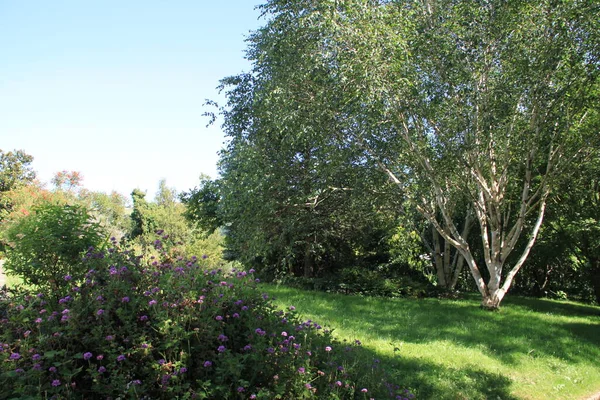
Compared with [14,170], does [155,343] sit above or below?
below

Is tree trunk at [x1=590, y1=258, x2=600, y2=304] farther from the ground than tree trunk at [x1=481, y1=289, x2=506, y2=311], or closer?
farther from the ground

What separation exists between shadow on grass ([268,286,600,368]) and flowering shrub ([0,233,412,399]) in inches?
131

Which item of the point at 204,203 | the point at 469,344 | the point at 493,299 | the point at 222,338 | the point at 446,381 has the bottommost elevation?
the point at 446,381

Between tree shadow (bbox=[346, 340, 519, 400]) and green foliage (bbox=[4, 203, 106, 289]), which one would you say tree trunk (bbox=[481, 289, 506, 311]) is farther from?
green foliage (bbox=[4, 203, 106, 289])

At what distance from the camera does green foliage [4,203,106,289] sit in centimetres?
396

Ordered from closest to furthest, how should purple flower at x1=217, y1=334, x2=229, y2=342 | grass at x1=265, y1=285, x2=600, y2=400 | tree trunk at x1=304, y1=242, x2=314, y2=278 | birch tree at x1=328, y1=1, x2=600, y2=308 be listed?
1. purple flower at x1=217, y1=334, x2=229, y2=342
2. grass at x1=265, y1=285, x2=600, y2=400
3. birch tree at x1=328, y1=1, x2=600, y2=308
4. tree trunk at x1=304, y1=242, x2=314, y2=278

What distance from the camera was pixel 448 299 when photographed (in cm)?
1170

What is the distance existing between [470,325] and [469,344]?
1258 millimetres

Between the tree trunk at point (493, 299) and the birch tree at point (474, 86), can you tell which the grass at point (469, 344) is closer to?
the tree trunk at point (493, 299)

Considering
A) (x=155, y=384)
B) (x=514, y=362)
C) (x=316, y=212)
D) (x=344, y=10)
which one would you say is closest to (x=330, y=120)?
(x=344, y=10)

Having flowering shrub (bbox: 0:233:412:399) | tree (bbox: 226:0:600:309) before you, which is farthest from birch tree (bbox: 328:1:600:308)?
flowering shrub (bbox: 0:233:412:399)

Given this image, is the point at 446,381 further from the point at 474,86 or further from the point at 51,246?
the point at 474,86

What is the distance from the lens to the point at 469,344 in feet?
22.3

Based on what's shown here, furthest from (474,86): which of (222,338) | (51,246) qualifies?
(51,246)
